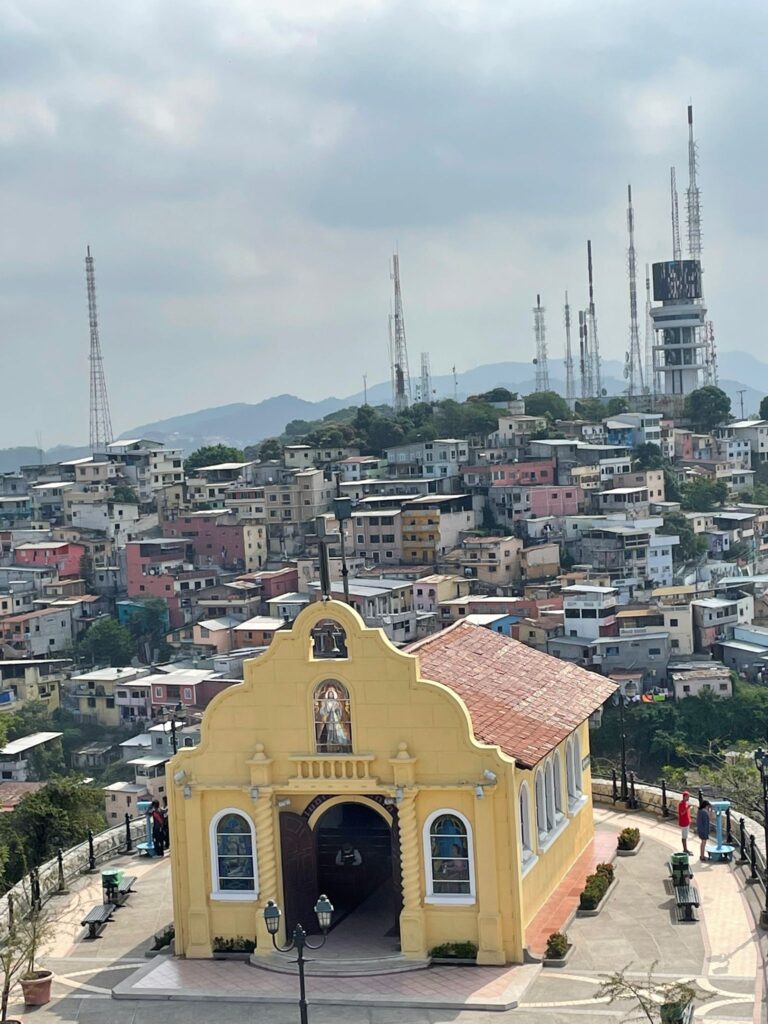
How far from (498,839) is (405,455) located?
262ft

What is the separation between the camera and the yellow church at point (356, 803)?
887 inches

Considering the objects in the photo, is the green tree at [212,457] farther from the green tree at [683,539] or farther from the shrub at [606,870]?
the shrub at [606,870]

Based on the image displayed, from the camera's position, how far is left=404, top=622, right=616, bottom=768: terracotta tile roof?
78.6 ft

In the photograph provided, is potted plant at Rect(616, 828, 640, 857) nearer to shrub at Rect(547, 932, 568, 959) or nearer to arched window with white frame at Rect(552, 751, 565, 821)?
arched window with white frame at Rect(552, 751, 565, 821)

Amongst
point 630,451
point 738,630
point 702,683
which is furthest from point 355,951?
point 630,451

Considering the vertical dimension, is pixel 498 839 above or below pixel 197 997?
above

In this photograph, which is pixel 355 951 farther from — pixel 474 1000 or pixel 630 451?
pixel 630 451

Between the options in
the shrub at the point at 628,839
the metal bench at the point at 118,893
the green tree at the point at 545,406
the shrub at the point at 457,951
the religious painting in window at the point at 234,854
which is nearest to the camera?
the shrub at the point at 457,951

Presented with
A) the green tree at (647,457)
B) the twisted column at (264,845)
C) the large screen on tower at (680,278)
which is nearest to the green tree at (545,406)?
the green tree at (647,457)

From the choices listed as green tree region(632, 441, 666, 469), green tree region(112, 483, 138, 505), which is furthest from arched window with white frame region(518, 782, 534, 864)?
green tree region(112, 483, 138, 505)

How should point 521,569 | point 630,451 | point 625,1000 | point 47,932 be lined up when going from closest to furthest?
1. point 625,1000
2. point 47,932
3. point 521,569
4. point 630,451

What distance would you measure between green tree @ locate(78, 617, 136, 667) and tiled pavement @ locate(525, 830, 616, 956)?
58430 millimetres

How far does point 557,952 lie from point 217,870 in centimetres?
492

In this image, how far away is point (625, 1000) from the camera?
20.7m
